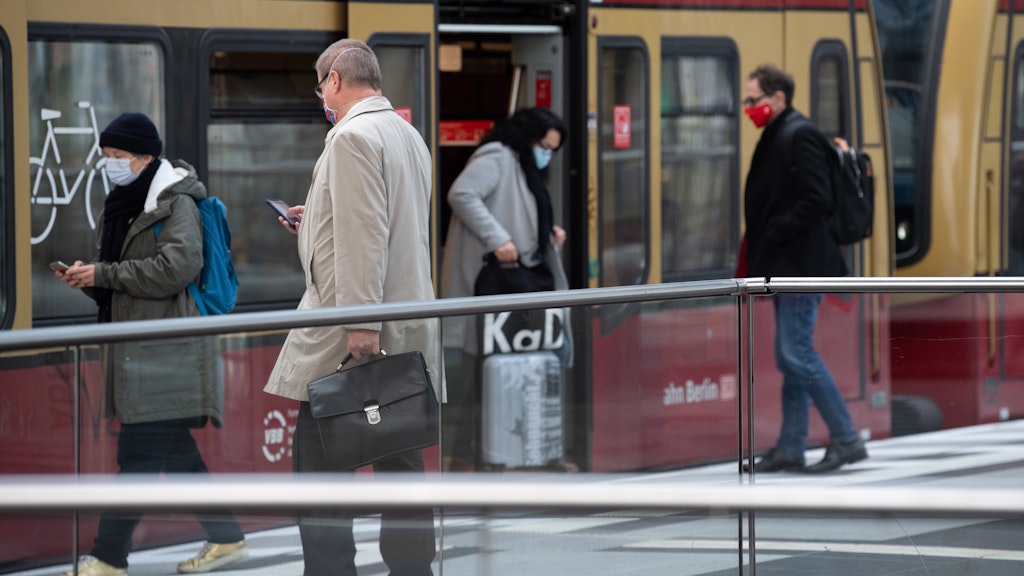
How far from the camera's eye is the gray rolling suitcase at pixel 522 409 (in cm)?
507

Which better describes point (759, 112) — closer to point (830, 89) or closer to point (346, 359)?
point (830, 89)

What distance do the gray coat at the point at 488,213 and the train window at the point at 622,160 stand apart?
337 millimetres

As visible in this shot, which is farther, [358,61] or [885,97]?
[885,97]

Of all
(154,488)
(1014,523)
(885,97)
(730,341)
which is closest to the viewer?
(154,488)

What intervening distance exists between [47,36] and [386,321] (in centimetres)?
204

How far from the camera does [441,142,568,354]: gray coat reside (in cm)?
700

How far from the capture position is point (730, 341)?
5.20m

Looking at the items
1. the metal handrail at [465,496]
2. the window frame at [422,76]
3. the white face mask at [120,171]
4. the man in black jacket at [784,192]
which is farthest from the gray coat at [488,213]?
the metal handrail at [465,496]

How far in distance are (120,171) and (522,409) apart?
1.58m

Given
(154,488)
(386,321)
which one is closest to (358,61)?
(386,321)

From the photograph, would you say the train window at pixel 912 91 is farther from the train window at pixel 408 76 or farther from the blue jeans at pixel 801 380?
the train window at pixel 408 76

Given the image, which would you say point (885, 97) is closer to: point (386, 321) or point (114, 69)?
point (114, 69)

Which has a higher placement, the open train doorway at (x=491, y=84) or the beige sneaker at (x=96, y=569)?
the open train doorway at (x=491, y=84)

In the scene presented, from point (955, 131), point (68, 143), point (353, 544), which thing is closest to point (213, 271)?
point (68, 143)
